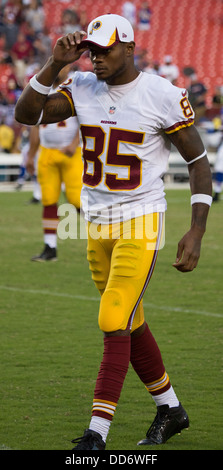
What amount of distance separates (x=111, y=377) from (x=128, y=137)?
105cm

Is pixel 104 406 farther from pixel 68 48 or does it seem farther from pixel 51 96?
pixel 68 48

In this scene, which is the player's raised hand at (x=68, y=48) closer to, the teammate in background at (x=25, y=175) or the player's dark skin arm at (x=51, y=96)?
the player's dark skin arm at (x=51, y=96)

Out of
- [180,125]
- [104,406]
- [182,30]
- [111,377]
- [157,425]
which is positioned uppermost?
[182,30]

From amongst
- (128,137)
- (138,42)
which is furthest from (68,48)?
(138,42)

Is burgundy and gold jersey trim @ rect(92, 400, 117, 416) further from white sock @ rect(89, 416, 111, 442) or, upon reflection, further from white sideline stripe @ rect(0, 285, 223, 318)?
white sideline stripe @ rect(0, 285, 223, 318)

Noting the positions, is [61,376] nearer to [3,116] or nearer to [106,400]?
[106,400]

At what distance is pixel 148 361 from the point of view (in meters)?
3.99

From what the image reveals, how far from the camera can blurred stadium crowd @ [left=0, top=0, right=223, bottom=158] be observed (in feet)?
66.2

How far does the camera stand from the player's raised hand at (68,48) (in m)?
3.70

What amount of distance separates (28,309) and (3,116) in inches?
524

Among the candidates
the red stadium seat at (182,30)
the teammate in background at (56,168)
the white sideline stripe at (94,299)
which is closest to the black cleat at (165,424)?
the white sideline stripe at (94,299)

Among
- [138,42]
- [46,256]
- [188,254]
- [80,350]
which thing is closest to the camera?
[188,254]

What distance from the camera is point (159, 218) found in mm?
3879
